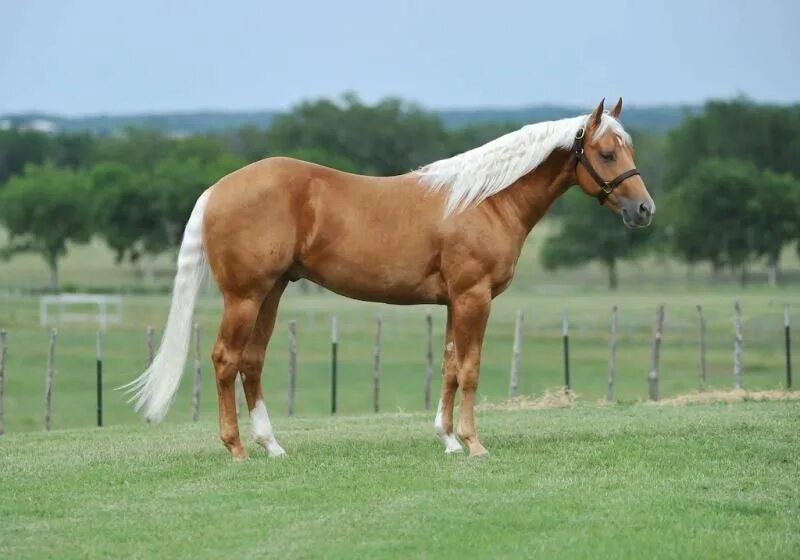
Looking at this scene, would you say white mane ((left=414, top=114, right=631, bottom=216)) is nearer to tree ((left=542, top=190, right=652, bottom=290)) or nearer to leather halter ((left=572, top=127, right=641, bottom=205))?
leather halter ((left=572, top=127, right=641, bottom=205))

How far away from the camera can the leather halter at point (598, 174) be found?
1156 cm

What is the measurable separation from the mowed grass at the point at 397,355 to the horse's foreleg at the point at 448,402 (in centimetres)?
1237

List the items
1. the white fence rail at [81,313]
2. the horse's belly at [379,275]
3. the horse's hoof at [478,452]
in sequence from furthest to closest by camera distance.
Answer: the white fence rail at [81,313] → the horse's belly at [379,275] → the horse's hoof at [478,452]

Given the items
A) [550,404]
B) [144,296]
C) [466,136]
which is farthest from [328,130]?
[550,404]

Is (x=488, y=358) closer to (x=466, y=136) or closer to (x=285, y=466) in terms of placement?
(x=285, y=466)

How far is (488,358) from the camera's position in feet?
139

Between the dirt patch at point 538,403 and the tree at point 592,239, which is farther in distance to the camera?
the tree at point 592,239

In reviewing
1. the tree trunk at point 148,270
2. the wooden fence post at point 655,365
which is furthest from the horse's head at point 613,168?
the tree trunk at point 148,270

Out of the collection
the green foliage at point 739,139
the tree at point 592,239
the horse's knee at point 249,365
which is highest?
the green foliage at point 739,139

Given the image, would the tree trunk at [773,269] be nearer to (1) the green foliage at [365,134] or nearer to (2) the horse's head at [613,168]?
(1) the green foliage at [365,134]

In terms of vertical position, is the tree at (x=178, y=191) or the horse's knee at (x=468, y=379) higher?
the tree at (x=178, y=191)

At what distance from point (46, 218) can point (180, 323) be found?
244ft

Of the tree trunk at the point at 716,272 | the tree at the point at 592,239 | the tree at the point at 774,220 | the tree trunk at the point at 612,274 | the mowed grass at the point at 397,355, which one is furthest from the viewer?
the tree trunk at the point at 612,274

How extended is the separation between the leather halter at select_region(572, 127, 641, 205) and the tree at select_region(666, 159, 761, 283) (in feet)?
232
